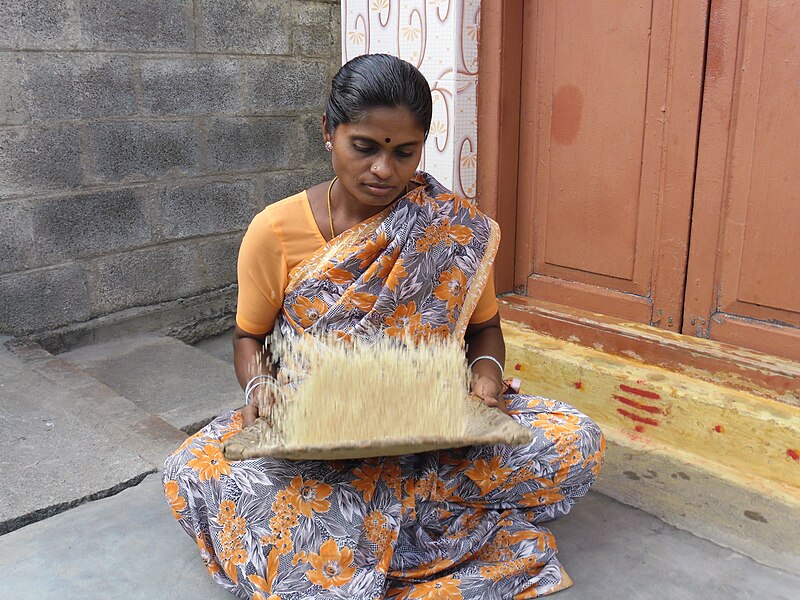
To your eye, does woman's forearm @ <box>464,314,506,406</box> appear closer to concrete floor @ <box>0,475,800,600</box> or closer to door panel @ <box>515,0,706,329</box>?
concrete floor @ <box>0,475,800,600</box>

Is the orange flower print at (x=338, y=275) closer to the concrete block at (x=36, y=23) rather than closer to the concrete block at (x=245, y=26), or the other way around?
the concrete block at (x=36, y=23)

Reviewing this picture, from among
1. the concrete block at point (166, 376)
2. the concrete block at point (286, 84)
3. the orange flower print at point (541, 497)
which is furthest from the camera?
the concrete block at point (286, 84)

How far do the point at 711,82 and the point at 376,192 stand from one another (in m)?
1.33

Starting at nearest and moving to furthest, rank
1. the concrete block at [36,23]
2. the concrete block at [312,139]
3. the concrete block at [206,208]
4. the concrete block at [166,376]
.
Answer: the concrete block at [166,376]
the concrete block at [36,23]
the concrete block at [206,208]
the concrete block at [312,139]

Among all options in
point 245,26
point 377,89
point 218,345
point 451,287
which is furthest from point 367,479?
point 245,26

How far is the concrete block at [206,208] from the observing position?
4.05 m

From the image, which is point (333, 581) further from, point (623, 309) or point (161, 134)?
point (161, 134)

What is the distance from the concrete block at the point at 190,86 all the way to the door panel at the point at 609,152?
5.87 feet

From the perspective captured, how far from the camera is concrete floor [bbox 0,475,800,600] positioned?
76.2 inches

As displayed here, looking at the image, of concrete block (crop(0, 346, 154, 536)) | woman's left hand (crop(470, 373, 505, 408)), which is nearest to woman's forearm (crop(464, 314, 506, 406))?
woman's left hand (crop(470, 373, 505, 408))

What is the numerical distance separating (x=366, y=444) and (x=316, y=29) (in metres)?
3.57

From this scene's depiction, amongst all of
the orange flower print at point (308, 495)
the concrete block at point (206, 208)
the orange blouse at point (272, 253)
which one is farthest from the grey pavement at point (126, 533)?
the concrete block at point (206, 208)

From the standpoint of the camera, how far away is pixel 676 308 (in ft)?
9.16

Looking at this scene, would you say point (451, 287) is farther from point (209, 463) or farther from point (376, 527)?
point (209, 463)
